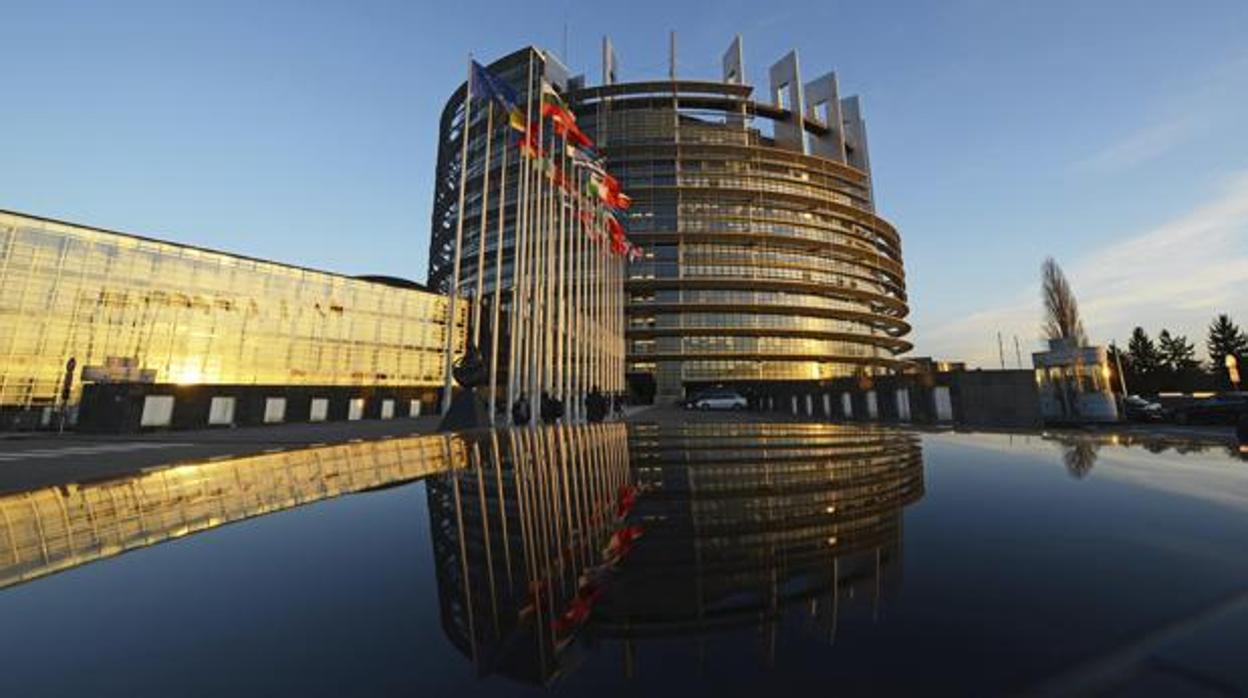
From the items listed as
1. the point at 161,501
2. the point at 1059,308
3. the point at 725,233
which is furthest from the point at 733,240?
the point at 161,501

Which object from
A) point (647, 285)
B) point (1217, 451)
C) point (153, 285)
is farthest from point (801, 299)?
point (153, 285)

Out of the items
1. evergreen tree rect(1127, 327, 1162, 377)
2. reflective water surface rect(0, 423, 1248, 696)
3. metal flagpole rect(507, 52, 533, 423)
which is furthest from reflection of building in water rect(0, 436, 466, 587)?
evergreen tree rect(1127, 327, 1162, 377)

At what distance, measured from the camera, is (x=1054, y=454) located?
25.3ft

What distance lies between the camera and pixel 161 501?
17.0ft

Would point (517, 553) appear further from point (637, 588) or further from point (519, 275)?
point (519, 275)

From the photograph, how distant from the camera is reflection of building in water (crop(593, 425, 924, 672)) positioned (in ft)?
7.02

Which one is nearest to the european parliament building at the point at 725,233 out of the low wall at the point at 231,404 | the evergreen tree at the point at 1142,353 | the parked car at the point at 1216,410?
the evergreen tree at the point at 1142,353

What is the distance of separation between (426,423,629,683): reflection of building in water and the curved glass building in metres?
55.3

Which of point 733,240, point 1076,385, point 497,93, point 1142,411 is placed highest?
point 733,240

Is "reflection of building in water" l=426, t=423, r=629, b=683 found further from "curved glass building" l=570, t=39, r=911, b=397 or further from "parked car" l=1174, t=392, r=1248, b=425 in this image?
"curved glass building" l=570, t=39, r=911, b=397

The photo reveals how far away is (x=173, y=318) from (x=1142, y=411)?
188 ft

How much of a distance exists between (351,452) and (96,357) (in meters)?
34.4

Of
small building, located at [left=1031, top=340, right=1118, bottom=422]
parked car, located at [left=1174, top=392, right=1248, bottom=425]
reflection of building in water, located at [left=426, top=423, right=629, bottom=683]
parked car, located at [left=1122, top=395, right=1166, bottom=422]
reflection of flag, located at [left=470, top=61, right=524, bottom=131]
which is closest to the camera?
reflection of building in water, located at [left=426, top=423, right=629, bottom=683]

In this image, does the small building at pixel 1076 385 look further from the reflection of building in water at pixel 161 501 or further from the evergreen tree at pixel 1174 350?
the evergreen tree at pixel 1174 350
